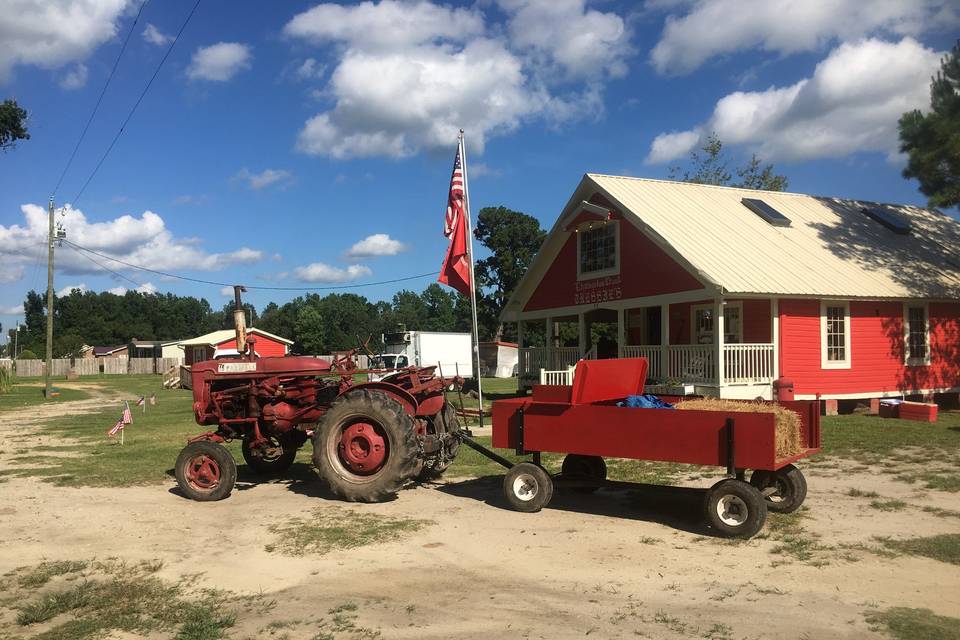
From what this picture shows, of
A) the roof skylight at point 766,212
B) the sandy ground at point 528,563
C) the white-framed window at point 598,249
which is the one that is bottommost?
the sandy ground at point 528,563

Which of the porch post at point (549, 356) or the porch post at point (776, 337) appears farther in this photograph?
the porch post at point (549, 356)

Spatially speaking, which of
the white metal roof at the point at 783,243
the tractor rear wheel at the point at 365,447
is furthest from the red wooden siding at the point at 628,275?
the tractor rear wheel at the point at 365,447

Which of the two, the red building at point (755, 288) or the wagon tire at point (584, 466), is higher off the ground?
the red building at point (755, 288)

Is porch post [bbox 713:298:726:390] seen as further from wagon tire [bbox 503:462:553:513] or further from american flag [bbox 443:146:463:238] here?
wagon tire [bbox 503:462:553:513]

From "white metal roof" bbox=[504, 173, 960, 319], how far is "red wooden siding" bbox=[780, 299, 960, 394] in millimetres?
683

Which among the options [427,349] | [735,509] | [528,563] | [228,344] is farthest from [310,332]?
[528,563]

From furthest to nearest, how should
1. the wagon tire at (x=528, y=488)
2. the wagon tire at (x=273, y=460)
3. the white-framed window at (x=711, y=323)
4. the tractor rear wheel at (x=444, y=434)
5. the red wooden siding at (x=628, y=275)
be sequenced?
the white-framed window at (x=711, y=323) → the red wooden siding at (x=628, y=275) → the wagon tire at (x=273, y=460) → the tractor rear wheel at (x=444, y=434) → the wagon tire at (x=528, y=488)

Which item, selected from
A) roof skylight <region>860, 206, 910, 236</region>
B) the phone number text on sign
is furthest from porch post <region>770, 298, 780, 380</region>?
roof skylight <region>860, 206, 910, 236</region>

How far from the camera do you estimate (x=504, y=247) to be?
60938mm

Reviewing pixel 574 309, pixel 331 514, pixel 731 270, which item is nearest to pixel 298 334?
pixel 574 309

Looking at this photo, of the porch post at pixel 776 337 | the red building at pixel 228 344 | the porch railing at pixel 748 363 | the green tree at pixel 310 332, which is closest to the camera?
the porch railing at pixel 748 363

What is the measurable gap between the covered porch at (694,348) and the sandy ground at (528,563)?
8.15 metres

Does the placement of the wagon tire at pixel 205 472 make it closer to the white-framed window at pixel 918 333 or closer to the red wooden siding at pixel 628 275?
the red wooden siding at pixel 628 275

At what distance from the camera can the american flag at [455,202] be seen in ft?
62.2
